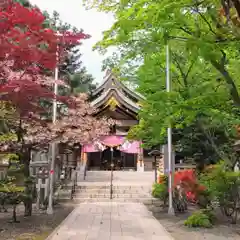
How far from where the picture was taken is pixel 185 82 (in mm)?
10117

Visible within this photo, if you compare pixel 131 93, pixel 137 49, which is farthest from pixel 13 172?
pixel 131 93

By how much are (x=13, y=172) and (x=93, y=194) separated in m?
7.54

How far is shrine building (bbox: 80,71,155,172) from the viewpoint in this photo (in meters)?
26.4

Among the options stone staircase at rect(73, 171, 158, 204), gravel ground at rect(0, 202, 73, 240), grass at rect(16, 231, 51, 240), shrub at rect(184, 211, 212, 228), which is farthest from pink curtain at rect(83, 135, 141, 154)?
grass at rect(16, 231, 51, 240)

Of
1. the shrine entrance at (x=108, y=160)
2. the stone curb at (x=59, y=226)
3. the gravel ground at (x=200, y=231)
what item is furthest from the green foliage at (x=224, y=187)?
the shrine entrance at (x=108, y=160)

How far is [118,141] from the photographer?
86.4 feet

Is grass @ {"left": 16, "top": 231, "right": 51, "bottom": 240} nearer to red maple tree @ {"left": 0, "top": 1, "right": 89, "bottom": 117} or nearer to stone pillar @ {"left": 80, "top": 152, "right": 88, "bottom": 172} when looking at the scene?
red maple tree @ {"left": 0, "top": 1, "right": 89, "bottom": 117}

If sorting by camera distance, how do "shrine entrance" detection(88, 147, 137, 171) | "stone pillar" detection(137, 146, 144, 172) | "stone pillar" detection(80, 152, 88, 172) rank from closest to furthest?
1. "stone pillar" detection(80, 152, 88, 172)
2. "stone pillar" detection(137, 146, 144, 172)
3. "shrine entrance" detection(88, 147, 137, 171)

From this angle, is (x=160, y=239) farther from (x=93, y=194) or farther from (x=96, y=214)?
(x=93, y=194)

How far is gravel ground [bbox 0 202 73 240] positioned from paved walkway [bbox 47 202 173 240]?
0.29m

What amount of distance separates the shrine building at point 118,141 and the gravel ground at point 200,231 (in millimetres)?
14831

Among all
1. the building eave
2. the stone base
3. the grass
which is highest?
the building eave

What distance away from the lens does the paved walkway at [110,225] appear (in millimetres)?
7789

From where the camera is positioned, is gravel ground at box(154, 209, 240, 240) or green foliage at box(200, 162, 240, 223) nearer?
gravel ground at box(154, 209, 240, 240)
